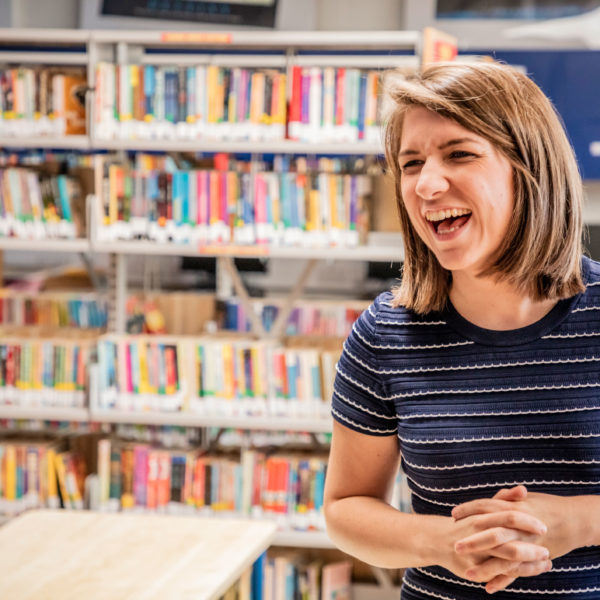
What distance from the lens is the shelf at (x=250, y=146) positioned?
3.33 meters

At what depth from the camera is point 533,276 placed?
114 cm

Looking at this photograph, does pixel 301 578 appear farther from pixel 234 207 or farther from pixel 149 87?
pixel 149 87

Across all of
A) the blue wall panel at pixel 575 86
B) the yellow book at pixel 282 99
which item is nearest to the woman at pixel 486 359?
the yellow book at pixel 282 99

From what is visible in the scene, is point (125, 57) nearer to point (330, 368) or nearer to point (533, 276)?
point (330, 368)

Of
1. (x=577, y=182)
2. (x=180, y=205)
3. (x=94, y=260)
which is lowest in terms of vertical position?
(x=94, y=260)

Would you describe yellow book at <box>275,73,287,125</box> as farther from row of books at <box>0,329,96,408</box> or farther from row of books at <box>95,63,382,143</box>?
row of books at <box>0,329,96,408</box>

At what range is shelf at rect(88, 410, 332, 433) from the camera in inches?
134

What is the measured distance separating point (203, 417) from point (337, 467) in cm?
229

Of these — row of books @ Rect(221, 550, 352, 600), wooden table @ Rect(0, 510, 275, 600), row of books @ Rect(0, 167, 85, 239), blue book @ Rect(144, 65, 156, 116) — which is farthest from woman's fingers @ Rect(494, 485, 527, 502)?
row of books @ Rect(0, 167, 85, 239)

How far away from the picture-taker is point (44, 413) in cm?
356

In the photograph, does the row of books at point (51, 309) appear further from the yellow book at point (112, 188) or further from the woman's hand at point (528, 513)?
the woman's hand at point (528, 513)

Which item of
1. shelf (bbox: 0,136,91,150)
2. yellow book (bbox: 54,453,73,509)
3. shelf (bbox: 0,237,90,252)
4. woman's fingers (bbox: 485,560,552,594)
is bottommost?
yellow book (bbox: 54,453,73,509)

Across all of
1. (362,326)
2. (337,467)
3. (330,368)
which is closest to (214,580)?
(337,467)

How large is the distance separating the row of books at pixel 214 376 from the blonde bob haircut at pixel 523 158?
2282 millimetres
